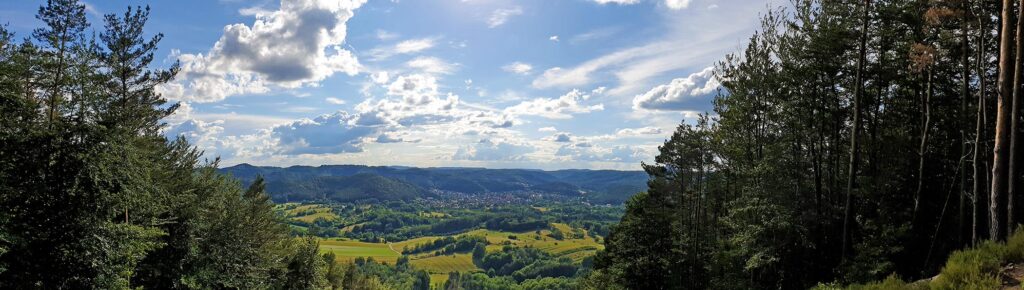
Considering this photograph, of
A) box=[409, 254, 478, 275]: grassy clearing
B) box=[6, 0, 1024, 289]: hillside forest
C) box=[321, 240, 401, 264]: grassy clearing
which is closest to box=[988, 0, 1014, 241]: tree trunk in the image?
box=[6, 0, 1024, 289]: hillside forest

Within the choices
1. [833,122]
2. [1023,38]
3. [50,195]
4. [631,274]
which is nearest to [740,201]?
[833,122]

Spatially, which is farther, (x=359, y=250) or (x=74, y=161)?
(x=359, y=250)

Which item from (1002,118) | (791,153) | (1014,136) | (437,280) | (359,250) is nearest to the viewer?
(1014,136)

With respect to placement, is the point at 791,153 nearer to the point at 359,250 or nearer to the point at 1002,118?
the point at 1002,118

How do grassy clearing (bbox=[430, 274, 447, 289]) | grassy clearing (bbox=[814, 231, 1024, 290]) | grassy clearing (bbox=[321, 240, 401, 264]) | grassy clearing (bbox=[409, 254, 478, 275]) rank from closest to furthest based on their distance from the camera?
grassy clearing (bbox=[814, 231, 1024, 290]) < grassy clearing (bbox=[430, 274, 447, 289]) < grassy clearing (bbox=[409, 254, 478, 275]) < grassy clearing (bbox=[321, 240, 401, 264])

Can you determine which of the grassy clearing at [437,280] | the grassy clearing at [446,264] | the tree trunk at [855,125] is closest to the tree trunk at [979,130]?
the tree trunk at [855,125]

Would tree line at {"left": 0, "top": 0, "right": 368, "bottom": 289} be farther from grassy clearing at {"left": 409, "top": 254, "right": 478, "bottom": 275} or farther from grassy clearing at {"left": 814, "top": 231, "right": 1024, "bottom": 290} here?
grassy clearing at {"left": 409, "top": 254, "right": 478, "bottom": 275}

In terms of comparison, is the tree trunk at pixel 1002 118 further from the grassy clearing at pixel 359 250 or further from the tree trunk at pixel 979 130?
the grassy clearing at pixel 359 250

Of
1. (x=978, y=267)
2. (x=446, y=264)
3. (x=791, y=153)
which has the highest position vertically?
(x=791, y=153)

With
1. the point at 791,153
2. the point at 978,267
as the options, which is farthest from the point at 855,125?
the point at 978,267
